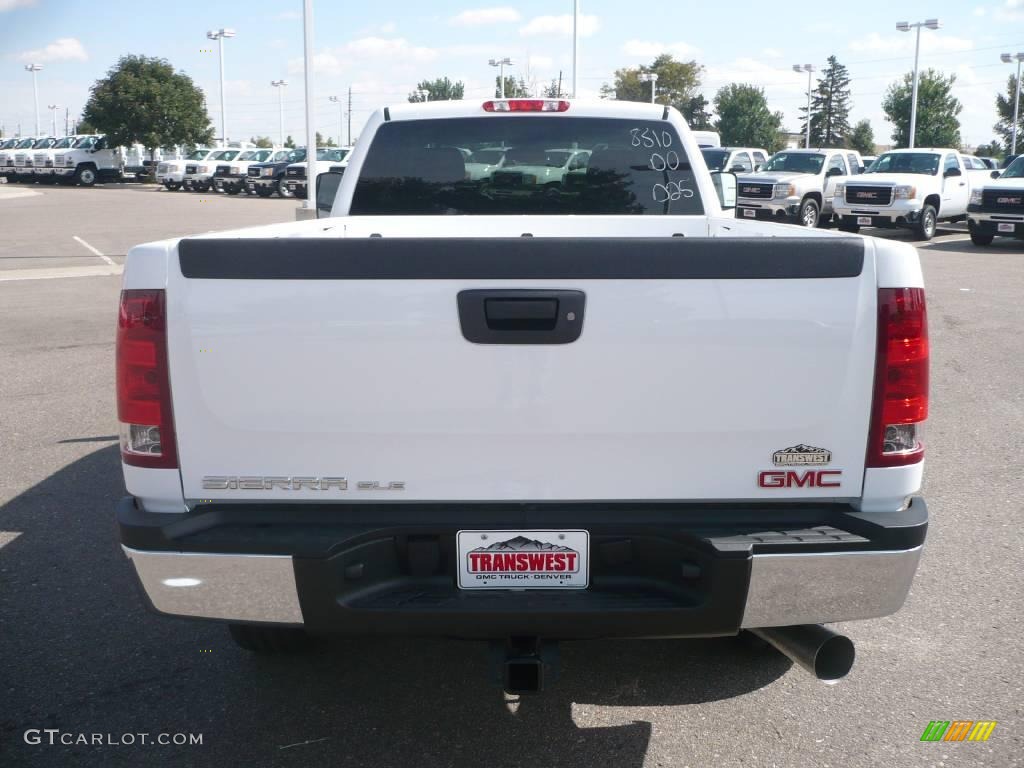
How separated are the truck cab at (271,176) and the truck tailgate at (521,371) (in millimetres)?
42727

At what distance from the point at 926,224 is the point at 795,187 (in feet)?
9.90

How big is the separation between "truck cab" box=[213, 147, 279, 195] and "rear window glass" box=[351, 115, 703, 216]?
4255 cm

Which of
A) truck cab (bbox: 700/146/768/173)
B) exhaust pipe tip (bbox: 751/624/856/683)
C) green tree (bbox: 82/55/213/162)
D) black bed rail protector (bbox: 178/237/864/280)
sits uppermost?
green tree (bbox: 82/55/213/162)

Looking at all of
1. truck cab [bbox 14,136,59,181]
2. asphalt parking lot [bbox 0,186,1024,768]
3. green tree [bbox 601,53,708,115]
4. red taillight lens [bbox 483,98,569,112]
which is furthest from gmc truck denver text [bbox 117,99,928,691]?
green tree [bbox 601,53,708,115]

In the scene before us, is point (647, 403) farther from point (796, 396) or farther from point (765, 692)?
point (765, 692)

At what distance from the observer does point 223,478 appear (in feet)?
9.48

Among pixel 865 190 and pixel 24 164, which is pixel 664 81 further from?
pixel 865 190

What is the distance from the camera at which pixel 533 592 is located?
289cm

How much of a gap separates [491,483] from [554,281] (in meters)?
0.56

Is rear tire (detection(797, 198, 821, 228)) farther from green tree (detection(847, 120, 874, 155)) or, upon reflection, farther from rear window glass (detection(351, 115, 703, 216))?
green tree (detection(847, 120, 874, 155))

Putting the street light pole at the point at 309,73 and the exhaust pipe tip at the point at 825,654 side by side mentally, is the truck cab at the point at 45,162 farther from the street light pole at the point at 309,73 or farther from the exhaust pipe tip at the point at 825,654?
the exhaust pipe tip at the point at 825,654

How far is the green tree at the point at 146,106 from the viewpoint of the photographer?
55.6 metres

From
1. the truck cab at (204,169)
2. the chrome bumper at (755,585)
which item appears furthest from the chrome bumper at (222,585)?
the truck cab at (204,169)

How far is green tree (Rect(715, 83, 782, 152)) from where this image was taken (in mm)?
94438
